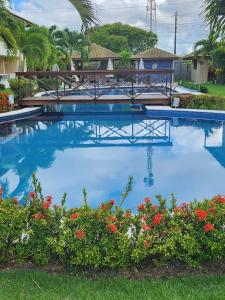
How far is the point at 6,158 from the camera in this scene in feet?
35.8

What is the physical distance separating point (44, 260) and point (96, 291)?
2.46 ft

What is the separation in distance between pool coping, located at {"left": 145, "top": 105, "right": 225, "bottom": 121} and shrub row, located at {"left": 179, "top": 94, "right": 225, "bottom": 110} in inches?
25.8

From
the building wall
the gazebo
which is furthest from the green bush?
the building wall

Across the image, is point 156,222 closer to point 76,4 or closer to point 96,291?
point 96,291

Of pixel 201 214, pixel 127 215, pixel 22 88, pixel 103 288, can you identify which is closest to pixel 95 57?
pixel 22 88

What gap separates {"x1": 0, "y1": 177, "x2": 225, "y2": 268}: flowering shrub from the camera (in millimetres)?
3568

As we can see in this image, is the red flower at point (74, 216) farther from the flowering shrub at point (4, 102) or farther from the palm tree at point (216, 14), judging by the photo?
the flowering shrub at point (4, 102)

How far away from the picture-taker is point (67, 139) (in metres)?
13.7

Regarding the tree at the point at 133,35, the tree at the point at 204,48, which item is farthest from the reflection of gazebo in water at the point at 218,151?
the tree at the point at 133,35

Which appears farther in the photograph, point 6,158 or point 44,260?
point 6,158

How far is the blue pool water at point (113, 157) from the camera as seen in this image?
8.16 metres

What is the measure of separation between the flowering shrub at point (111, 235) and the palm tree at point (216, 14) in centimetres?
543

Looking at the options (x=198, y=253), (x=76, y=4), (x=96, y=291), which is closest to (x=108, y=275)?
(x=96, y=291)

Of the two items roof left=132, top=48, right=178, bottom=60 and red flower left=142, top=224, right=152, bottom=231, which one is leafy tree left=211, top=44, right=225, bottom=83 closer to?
roof left=132, top=48, right=178, bottom=60
